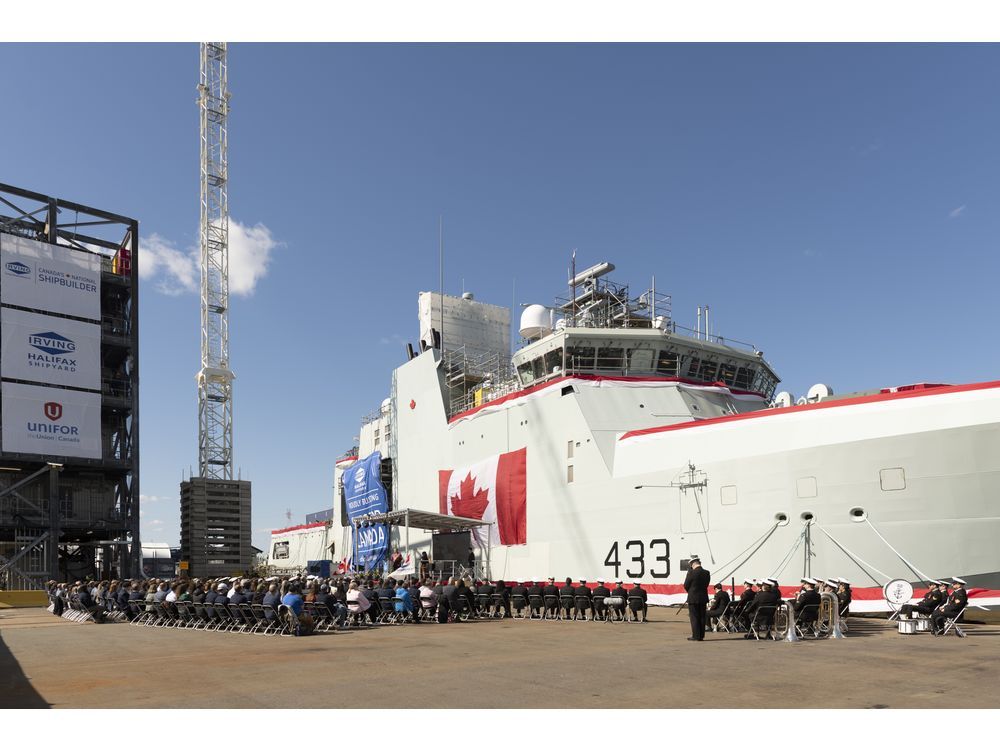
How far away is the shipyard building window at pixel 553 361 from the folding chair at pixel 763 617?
1294cm

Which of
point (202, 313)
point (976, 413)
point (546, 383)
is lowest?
point (976, 413)

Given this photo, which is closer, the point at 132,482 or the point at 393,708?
the point at 393,708

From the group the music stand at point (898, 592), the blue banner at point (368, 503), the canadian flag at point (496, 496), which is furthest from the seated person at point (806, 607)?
the blue banner at point (368, 503)

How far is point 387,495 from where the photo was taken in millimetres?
38500

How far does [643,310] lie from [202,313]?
50500mm

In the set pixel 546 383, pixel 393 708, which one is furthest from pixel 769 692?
pixel 546 383

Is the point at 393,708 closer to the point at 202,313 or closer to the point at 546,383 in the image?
the point at 546,383

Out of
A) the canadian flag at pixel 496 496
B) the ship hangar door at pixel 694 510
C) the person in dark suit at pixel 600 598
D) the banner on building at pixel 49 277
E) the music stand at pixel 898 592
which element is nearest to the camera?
the music stand at pixel 898 592

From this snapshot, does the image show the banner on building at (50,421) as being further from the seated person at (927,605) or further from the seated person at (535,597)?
the seated person at (927,605)

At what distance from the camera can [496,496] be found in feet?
94.5

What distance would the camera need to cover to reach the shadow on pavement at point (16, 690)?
8438mm

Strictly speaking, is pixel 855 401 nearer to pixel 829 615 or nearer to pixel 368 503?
pixel 829 615

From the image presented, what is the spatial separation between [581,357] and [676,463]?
6103 mm

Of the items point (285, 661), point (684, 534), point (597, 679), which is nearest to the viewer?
point (597, 679)
